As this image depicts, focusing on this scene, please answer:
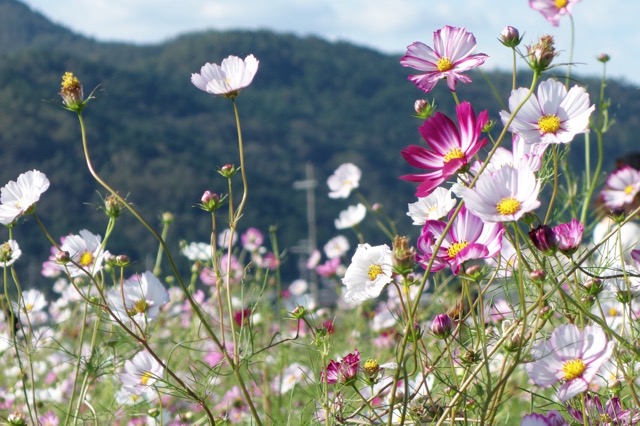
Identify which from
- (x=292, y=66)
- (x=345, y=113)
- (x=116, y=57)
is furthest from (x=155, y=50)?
(x=345, y=113)

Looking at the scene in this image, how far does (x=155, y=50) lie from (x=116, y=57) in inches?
141

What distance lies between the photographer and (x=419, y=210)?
96 centimetres

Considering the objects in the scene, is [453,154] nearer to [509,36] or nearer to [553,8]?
[509,36]

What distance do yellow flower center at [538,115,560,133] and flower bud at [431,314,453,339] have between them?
181 mm

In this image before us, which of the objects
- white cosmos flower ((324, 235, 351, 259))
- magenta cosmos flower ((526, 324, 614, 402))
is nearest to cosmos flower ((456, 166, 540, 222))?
magenta cosmos flower ((526, 324, 614, 402))

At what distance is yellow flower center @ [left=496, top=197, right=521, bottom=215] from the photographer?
0.69 meters

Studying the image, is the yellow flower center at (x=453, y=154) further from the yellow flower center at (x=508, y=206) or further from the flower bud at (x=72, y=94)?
the flower bud at (x=72, y=94)

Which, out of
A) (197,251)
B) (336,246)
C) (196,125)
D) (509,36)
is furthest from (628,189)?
(196,125)

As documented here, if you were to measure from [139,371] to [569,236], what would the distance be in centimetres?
65

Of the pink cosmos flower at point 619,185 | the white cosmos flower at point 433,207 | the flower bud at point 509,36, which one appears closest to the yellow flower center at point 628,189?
the pink cosmos flower at point 619,185

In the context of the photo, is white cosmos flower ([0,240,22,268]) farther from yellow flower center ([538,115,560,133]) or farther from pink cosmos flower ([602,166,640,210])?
pink cosmos flower ([602,166,640,210])

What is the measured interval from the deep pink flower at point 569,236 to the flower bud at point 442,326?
0.39 feet

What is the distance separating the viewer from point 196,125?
57781 mm

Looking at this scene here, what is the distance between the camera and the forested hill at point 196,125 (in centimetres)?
4025
